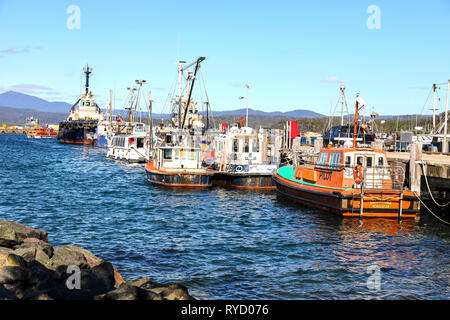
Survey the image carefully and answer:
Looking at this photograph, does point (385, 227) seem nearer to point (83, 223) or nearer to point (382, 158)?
point (382, 158)

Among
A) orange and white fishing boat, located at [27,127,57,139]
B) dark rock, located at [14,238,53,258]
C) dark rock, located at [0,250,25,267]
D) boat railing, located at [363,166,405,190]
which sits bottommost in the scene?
dark rock, located at [14,238,53,258]

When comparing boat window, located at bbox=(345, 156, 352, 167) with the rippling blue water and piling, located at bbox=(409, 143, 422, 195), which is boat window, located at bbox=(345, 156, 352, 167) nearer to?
the rippling blue water

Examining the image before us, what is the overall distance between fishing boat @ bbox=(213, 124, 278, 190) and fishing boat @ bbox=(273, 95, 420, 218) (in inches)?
241

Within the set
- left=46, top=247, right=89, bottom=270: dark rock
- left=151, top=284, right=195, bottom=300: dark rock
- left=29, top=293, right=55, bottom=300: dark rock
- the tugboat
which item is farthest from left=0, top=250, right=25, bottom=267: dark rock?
the tugboat

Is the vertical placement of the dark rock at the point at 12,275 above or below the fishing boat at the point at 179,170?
below

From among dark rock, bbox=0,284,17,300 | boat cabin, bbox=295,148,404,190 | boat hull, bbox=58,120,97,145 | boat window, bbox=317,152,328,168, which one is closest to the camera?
dark rock, bbox=0,284,17,300

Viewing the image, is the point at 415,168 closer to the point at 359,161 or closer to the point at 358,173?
the point at 359,161

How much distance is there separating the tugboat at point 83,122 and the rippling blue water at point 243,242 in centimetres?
9703

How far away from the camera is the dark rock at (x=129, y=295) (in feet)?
29.9

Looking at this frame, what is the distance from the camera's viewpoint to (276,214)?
24.4 m

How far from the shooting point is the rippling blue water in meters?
13.1

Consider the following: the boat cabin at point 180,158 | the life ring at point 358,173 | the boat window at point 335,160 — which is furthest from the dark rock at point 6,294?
the boat cabin at point 180,158

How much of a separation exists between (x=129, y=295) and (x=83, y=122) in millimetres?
124985

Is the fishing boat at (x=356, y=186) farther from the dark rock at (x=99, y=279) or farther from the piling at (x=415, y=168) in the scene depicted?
the dark rock at (x=99, y=279)
